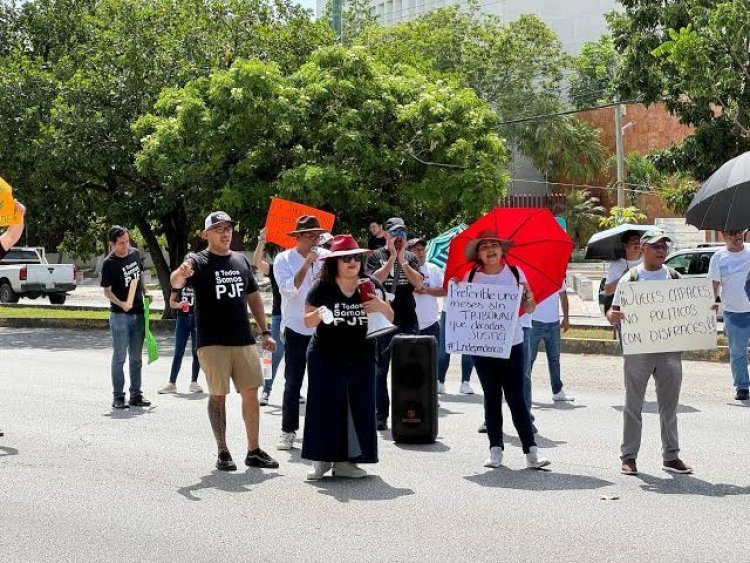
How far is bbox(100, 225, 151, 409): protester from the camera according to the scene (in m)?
12.4

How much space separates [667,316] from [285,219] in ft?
17.3

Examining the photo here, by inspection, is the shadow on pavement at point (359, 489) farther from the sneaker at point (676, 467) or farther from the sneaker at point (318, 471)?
the sneaker at point (676, 467)

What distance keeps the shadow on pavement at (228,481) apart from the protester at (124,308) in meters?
3.82

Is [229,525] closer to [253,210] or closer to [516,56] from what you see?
[253,210]

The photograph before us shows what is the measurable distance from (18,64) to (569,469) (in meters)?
21.3

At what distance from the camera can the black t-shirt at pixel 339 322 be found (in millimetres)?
8562

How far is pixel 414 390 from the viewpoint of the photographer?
1019 cm

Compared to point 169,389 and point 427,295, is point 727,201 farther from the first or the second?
point 169,389

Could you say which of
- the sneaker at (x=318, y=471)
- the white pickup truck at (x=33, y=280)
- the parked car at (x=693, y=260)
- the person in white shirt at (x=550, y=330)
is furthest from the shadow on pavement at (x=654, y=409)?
the white pickup truck at (x=33, y=280)

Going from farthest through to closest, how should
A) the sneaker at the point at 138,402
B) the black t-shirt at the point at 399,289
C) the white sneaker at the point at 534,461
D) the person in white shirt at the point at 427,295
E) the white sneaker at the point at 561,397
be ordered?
the white sneaker at the point at 561,397
the sneaker at the point at 138,402
the person in white shirt at the point at 427,295
the black t-shirt at the point at 399,289
the white sneaker at the point at 534,461

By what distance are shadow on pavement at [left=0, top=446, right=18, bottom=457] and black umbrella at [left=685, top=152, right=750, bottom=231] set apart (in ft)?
18.4

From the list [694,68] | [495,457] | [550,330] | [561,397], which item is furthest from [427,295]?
[694,68]

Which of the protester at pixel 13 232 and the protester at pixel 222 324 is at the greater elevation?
the protester at pixel 13 232

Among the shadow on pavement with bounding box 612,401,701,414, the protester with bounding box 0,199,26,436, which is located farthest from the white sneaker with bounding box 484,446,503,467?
the protester with bounding box 0,199,26,436
